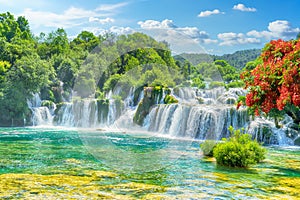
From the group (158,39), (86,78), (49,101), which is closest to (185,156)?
(158,39)

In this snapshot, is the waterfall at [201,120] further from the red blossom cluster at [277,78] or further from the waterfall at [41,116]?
the waterfall at [41,116]

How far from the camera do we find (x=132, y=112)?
92.5 feet

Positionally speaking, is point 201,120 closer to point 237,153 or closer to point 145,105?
point 145,105

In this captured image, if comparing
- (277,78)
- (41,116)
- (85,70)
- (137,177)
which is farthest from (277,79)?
(41,116)

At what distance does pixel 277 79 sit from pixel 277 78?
0.49 ft

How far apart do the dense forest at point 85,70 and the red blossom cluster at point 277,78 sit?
179 centimetres

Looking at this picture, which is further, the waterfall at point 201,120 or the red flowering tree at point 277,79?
the waterfall at point 201,120

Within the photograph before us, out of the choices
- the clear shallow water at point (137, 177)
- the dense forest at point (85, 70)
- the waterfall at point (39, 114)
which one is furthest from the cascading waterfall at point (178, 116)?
the clear shallow water at point (137, 177)

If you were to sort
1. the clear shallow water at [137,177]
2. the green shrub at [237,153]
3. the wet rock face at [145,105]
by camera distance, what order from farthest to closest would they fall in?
the wet rock face at [145,105] < the green shrub at [237,153] < the clear shallow water at [137,177]

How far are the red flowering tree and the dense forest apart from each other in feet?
5.81

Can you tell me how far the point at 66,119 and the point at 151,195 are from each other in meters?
26.8

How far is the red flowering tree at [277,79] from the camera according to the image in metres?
7.07

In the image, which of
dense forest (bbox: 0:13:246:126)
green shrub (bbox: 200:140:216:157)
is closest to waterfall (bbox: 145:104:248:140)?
dense forest (bbox: 0:13:246:126)

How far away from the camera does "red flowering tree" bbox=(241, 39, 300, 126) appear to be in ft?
23.2
